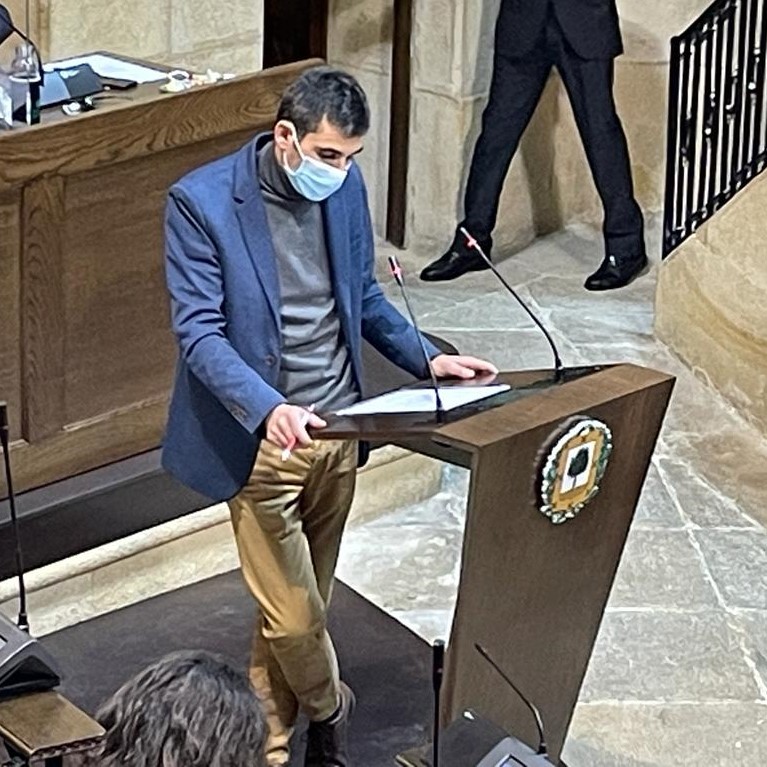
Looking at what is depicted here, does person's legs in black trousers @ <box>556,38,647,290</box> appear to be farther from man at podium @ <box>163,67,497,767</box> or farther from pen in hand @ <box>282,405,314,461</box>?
pen in hand @ <box>282,405,314,461</box>

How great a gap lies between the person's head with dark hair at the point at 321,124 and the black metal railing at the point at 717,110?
10.6ft

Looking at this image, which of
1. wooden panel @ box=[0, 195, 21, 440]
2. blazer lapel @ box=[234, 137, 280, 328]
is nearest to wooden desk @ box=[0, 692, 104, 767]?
blazer lapel @ box=[234, 137, 280, 328]

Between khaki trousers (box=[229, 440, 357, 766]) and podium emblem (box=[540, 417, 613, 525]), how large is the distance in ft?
1.52

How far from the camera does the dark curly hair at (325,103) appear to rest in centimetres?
378

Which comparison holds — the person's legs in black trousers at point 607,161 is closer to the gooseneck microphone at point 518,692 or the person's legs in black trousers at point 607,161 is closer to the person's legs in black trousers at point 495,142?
the person's legs in black trousers at point 495,142

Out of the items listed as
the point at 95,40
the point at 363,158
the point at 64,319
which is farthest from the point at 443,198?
the point at 64,319

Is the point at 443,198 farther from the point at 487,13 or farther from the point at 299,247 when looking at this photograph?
the point at 299,247

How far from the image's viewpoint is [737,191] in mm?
6875

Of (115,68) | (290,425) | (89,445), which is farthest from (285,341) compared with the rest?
(115,68)

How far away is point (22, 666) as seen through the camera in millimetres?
3436

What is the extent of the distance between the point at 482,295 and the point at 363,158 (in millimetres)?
884

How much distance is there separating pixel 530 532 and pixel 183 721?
1.13 m

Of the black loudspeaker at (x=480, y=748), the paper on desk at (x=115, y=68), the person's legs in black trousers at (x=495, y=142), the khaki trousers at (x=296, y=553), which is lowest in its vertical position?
the person's legs in black trousers at (x=495, y=142)

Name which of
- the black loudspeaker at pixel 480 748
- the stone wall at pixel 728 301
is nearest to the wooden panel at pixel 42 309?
the black loudspeaker at pixel 480 748
